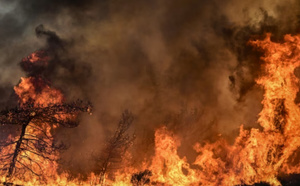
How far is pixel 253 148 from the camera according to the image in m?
19.8

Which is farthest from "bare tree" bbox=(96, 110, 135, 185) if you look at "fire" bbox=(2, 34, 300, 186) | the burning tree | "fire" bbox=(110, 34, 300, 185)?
the burning tree

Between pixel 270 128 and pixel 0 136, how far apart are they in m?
22.7

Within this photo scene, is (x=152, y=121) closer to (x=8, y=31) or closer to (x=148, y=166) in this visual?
(x=148, y=166)

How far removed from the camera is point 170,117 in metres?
24.7

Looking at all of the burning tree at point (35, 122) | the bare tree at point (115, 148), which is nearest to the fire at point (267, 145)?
the bare tree at point (115, 148)

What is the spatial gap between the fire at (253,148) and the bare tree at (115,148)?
0.87 m

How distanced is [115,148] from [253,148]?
12186 mm

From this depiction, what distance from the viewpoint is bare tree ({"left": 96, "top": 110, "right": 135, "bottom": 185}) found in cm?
2083

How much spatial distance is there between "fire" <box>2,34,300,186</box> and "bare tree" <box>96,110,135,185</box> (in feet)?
2.86

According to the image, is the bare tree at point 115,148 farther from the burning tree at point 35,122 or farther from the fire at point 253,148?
the burning tree at point 35,122

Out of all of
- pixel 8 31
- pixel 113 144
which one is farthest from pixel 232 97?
pixel 8 31

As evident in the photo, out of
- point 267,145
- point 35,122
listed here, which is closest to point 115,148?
point 35,122

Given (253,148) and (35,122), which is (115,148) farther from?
(253,148)

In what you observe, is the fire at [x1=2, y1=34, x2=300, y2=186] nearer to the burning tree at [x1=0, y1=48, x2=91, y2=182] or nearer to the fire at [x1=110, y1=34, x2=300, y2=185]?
the fire at [x1=110, y1=34, x2=300, y2=185]
